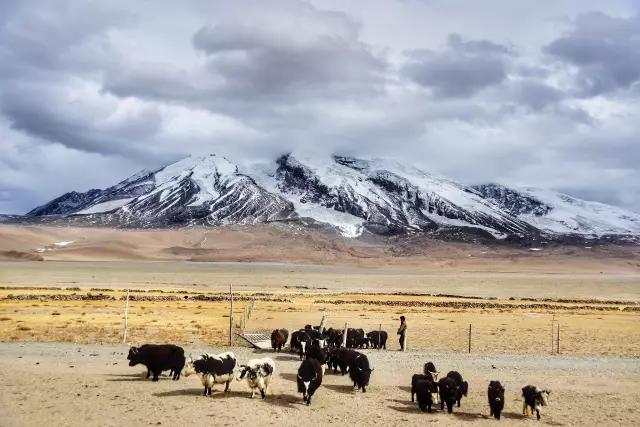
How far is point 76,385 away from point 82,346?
791 centimetres

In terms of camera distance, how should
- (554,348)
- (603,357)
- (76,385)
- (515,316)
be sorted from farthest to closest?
(515,316)
(554,348)
(603,357)
(76,385)

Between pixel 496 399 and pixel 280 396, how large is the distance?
5997mm

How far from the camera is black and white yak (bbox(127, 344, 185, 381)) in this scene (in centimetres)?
1881

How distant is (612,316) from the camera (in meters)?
48.8

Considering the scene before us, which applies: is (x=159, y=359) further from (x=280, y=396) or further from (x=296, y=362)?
(x=296, y=362)

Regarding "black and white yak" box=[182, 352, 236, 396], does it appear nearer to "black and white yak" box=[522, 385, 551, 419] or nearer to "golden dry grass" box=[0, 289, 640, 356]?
"black and white yak" box=[522, 385, 551, 419]

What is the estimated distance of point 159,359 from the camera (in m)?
18.8

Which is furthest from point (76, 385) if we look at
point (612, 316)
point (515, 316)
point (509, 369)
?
point (612, 316)

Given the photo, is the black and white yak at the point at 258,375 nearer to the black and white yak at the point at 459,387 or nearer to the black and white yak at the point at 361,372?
the black and white yak at the point at 361,372

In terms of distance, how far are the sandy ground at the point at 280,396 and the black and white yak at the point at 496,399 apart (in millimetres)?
257

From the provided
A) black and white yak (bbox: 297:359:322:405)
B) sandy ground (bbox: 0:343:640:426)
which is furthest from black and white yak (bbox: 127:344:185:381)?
black and white yak (bbox: 297:359:322:405)

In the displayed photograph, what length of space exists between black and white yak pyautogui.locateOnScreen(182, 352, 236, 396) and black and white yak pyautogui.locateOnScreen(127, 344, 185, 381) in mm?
1174

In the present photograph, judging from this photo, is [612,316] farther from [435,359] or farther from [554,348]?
[435,359]

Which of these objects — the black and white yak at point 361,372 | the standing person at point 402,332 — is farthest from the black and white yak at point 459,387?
the standing person at point 402,332
